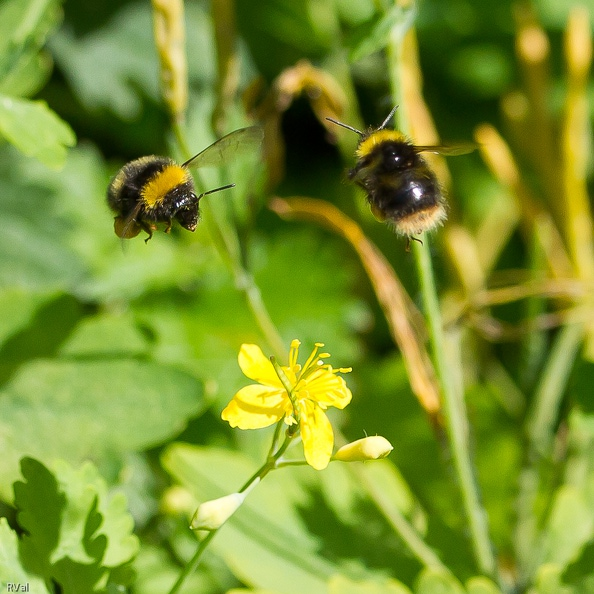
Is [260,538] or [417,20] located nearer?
[260,538]

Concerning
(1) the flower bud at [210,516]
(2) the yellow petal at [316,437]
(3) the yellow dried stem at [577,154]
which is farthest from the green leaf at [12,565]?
(3) the yellow dried stem at [577,154]

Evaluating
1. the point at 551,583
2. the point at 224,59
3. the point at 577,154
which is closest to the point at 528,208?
the point at 577,154

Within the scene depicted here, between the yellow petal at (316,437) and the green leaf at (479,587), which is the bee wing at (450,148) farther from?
the green leaf at (479,587)

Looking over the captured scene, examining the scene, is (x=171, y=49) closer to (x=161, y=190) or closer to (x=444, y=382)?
(x=161, y=190)

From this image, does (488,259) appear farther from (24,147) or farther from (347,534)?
(24,147)

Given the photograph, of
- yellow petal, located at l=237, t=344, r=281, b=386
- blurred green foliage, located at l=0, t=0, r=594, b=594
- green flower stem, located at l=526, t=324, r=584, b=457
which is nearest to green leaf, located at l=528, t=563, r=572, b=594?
blurred green foliage, located at l=0, t=0, r=594, b=594

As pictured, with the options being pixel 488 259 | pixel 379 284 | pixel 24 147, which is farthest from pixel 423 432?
pixel 24 147

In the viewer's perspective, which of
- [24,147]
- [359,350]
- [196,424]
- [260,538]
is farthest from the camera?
[359,350]
